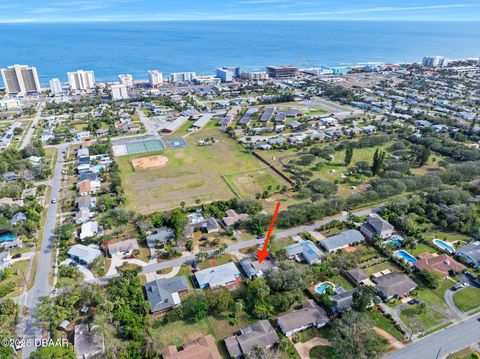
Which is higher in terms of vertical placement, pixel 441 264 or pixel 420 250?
pixel 441 264

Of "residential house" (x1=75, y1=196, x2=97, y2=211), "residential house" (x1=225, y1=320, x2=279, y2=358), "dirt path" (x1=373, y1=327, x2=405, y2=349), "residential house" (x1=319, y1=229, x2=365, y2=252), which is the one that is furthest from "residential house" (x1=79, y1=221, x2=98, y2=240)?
"dirt path" (x1=373, y1=327, x2=405, y2=349)

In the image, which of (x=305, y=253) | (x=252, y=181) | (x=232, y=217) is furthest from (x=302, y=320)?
(x=252, y=181)

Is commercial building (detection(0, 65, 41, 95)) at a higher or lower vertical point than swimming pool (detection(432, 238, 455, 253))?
higher

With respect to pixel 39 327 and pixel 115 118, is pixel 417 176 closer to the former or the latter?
pixel 39 327

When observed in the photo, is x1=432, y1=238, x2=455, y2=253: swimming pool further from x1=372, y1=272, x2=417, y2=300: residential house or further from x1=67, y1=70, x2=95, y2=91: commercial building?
x1=67, y1=70, x2=95, y2=91: commercial building

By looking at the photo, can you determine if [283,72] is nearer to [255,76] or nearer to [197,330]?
[255,76]

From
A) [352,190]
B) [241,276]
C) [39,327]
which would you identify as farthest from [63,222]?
[352,190]

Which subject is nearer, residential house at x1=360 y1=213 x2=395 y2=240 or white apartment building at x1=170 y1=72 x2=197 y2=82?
residential house at x1=360 y1=213 x2=395 y2=240
